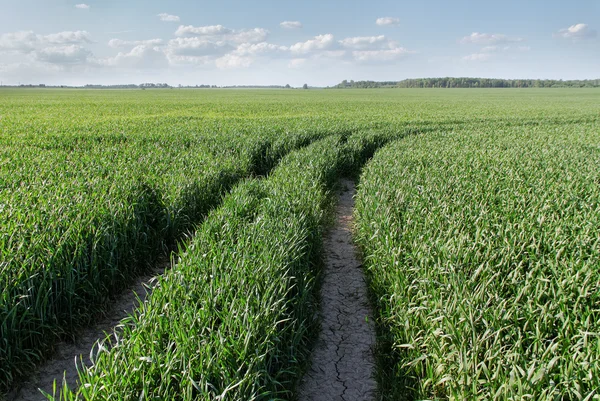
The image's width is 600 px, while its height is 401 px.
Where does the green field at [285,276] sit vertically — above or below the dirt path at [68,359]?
above

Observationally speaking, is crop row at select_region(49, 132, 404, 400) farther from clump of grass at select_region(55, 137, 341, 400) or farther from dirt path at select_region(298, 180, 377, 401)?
dirt path at select_region(298, 180, 377, 401)

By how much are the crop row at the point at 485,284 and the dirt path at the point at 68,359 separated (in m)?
2.44

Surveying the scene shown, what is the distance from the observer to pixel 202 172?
28.0 feet

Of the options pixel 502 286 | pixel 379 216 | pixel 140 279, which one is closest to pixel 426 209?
pixel 379 216

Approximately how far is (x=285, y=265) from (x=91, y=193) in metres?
3.89

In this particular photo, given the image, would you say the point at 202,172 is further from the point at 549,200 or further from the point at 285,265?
the point at 549,200

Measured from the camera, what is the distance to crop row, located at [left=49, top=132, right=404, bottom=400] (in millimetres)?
2557

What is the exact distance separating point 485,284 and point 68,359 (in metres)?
4.00

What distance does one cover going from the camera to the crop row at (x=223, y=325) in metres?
2.56

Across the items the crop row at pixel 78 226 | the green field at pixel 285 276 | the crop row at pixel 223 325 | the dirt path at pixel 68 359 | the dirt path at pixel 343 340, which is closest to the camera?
the crop row at pixel 223 325

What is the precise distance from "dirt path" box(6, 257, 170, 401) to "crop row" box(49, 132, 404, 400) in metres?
0.38

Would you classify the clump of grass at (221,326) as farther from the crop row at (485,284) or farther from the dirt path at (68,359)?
the crop row at (485,284)

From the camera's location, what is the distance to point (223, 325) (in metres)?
2.99

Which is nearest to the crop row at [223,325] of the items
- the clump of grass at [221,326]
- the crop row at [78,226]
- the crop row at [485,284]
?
the clump of grass at [221,326]
